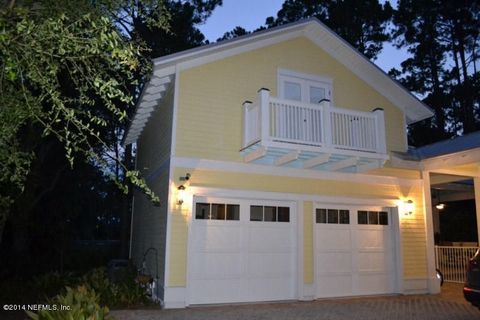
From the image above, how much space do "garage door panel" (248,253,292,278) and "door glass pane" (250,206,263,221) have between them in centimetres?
80

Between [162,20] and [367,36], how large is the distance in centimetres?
2109

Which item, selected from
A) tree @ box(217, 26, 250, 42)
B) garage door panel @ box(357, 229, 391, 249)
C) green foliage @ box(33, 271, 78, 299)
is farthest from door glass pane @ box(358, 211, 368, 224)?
tree @ box(217, 26, 250, 42)

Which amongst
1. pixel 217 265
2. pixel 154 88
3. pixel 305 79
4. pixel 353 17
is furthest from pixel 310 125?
pixel 353 17

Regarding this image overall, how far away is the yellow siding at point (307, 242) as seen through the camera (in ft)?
30.1

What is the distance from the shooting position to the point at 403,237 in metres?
10.2

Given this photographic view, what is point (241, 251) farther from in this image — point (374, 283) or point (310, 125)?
point (374, 283)

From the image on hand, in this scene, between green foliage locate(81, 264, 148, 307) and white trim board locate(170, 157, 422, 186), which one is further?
white trim board locate(170, 157, 422, 186)

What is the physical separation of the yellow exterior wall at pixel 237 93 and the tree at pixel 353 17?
1252cm

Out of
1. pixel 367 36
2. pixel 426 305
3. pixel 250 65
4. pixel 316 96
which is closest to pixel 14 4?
pixel 250 65

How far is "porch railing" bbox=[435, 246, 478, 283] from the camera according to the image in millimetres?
12555

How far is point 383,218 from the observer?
34.0 ft

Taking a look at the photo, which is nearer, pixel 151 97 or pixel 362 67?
pixel 151 97

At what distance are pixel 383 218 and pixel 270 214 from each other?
3.14m

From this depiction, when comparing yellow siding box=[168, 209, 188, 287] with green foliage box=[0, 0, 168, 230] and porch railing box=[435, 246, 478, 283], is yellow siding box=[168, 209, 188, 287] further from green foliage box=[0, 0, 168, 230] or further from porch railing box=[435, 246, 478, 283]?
porch railing box=[435, 246, 478, 283]
